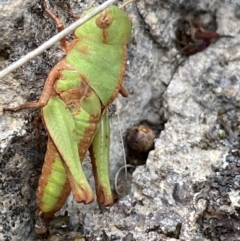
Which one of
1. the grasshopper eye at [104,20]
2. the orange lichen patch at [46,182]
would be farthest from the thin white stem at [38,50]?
the orange lichen patch at [46,182]

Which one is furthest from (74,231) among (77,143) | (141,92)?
(141,92)

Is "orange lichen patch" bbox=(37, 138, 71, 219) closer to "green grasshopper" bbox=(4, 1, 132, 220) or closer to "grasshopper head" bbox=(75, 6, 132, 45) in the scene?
"green grasshopper" bbox=(4, 1, 132, 220)

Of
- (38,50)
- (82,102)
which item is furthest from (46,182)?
(38,50)

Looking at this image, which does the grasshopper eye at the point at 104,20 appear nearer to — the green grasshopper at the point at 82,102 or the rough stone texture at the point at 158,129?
the green grasshopper at the point at 82,102

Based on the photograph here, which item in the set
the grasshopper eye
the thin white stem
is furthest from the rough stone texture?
the thin white stem

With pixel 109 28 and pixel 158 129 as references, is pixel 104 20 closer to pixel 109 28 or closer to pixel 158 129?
pixel 109 28

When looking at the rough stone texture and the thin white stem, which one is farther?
the rough stone texture

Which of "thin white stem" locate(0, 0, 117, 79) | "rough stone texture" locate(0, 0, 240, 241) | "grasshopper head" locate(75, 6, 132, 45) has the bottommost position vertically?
"rough stone texture" locate(0, 0, 240, 241)

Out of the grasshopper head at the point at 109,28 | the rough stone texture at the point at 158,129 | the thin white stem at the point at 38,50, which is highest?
the thin white stem at the point at 38,50
